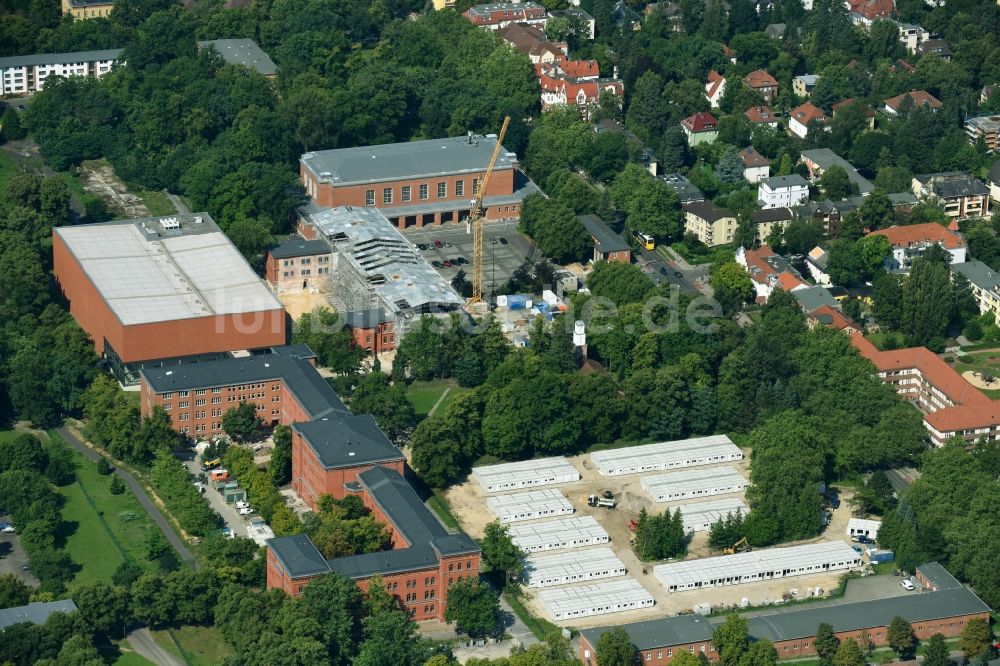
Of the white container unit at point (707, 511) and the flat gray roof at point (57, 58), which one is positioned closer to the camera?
the white container unit at point (707, 511)

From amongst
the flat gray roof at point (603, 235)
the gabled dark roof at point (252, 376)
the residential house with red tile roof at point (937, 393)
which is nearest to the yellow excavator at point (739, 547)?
the residential house with red tile roof at point (937, 393)

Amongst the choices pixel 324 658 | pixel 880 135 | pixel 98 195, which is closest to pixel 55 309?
pixel 98 195

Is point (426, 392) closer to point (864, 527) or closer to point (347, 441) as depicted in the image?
point (347, 441)

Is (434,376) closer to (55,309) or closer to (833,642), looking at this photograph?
(55,309)

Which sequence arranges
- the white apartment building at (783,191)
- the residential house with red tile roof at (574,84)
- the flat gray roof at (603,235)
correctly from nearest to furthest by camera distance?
1. the flat gray roof at (603,235)
2. the white apartment building at (783,191)
3. the residential house with red tile roof at (574,84)

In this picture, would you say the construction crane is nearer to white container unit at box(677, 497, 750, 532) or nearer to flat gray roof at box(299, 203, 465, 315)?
flat gray roof at box(299, 203, 465, 315)

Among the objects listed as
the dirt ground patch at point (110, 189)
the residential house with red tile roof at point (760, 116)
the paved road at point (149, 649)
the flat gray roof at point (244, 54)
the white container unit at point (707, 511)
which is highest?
the residential house with red tile roof at point (760, 116)

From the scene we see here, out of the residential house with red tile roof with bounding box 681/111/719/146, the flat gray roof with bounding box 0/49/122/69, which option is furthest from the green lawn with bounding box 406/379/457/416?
the flat gray roof with bounding box 0/49/122/69

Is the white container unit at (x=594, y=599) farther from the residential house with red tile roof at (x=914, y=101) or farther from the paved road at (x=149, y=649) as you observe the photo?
the residential house with red tile roof at (x=914, y=101)
